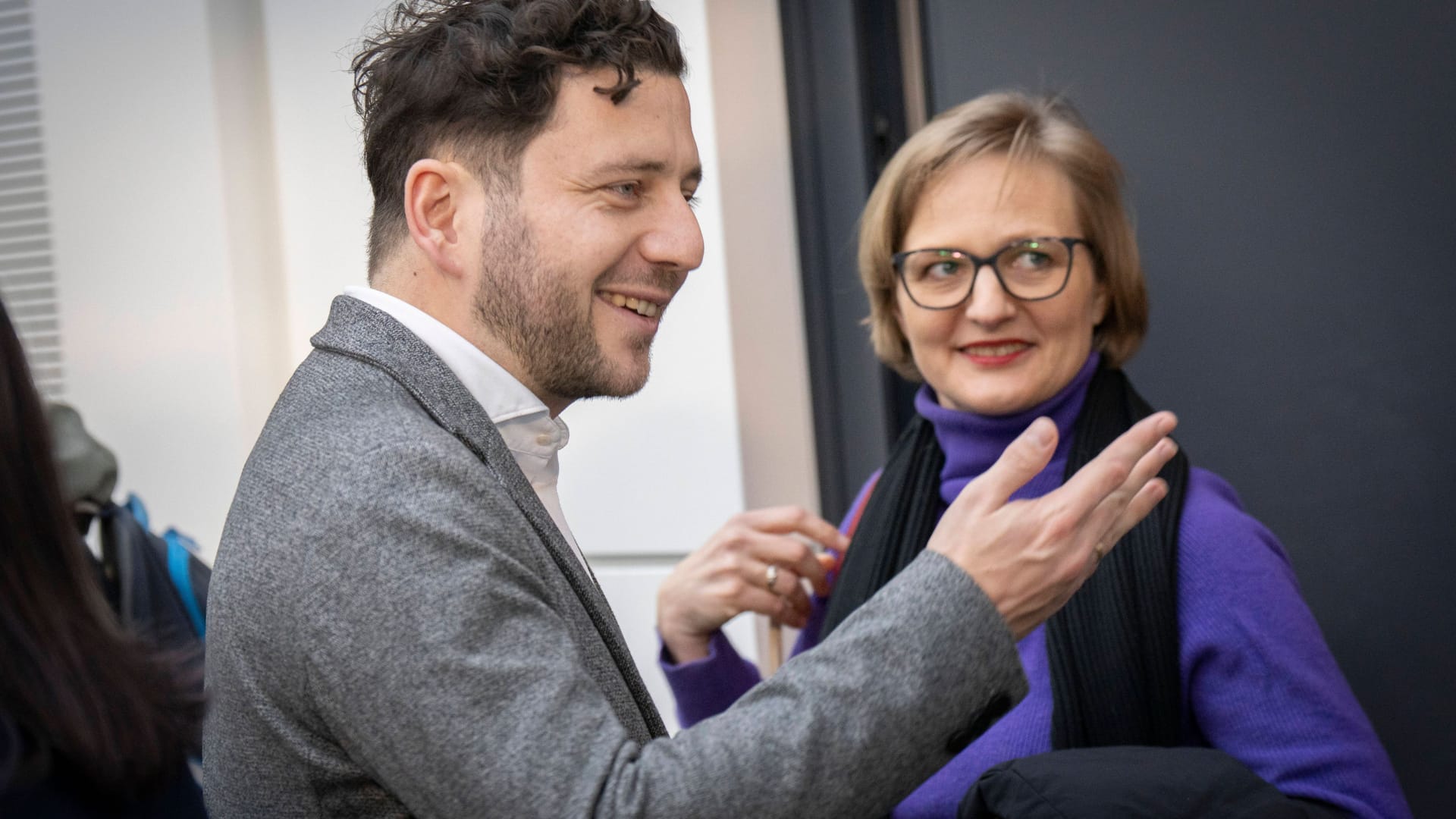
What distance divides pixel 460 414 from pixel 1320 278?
1605mm

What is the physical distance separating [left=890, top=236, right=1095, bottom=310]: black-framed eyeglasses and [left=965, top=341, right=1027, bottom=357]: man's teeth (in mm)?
72

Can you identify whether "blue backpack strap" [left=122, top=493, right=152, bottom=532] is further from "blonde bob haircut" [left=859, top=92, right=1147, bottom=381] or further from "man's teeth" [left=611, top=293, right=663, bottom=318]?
"blonde bob haircut" [left=859, top=92, right=1147, bottom=381]

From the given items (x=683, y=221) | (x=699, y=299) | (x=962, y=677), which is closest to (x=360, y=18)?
(x=699, y=299)

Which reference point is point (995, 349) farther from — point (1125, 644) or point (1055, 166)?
point (1125, 644)

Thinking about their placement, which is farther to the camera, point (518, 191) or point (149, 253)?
point (149, 253)

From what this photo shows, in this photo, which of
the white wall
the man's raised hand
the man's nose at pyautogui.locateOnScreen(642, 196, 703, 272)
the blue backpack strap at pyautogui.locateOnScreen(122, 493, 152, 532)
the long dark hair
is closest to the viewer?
the long dark hair

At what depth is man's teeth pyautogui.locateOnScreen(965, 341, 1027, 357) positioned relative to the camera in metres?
1.85

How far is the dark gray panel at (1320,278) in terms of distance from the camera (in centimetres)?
204

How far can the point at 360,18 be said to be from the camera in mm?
2854

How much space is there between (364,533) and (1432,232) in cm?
184

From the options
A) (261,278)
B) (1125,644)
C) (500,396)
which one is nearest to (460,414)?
(500,396)

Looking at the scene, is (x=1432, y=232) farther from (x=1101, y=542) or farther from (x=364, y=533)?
(x=364, y=533)

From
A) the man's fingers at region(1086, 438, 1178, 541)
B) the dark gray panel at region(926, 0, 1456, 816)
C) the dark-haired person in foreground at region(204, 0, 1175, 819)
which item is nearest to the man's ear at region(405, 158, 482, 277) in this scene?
the dark-haired person in foreground at region(204, 0, 1175, 819)

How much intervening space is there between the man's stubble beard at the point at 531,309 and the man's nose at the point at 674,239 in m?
0.10
